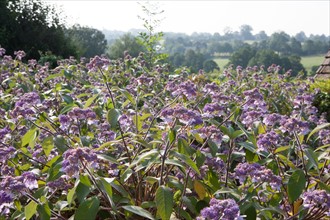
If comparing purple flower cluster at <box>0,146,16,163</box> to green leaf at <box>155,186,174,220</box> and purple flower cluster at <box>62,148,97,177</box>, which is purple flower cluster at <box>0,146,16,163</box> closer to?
purple flower cluster at <box>62,148,97,177</box>

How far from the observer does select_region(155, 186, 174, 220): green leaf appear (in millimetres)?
1527

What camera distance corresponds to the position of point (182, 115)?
1851 mm

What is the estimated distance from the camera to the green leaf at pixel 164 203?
1.53 meters

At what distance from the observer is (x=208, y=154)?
2.10 metres

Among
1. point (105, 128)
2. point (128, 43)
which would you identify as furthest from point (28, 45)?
point (128, 43)

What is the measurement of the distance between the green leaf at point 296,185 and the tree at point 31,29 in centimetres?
1314

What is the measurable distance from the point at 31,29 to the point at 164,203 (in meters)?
14.7

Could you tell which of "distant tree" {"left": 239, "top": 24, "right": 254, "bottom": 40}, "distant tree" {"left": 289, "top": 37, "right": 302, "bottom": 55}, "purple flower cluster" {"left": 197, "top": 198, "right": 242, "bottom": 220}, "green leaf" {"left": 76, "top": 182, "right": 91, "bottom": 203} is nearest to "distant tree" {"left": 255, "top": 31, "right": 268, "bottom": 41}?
"distant tree" {"left": 239, "top": 24, "right": 254, "bottom": 40}

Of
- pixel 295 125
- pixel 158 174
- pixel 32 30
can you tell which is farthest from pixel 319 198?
pixel 32 30

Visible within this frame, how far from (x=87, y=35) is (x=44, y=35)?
134ft

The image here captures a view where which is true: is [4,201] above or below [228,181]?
above

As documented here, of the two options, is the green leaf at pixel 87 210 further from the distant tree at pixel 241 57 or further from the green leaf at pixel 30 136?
the distant tree at pixel 241 57

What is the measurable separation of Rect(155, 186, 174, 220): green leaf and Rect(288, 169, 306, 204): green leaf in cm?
54

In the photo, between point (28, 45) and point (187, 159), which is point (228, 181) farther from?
point (28, 45)
